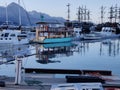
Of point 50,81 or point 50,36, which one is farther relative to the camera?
point 50,36

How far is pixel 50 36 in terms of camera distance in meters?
57.1

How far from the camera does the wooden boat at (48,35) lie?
2138 inches

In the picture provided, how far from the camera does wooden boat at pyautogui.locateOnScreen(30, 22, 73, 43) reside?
5430cm

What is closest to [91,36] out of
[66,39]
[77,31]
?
[77,31]

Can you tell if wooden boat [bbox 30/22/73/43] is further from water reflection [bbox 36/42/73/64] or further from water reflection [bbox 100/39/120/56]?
water reflection [bbox 36/42/73/64]

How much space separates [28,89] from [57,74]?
4502 mm

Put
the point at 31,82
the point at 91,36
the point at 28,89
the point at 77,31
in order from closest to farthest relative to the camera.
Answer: the point at 28,89 < the point at 31,82 < the point at 91,36 < the point at 77,31

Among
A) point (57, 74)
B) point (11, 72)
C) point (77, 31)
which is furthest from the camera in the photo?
point (77, 31)

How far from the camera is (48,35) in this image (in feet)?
186

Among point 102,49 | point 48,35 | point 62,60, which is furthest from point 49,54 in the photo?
point 48,35

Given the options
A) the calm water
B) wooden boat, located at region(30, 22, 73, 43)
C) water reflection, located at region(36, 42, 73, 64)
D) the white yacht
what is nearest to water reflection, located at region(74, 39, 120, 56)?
the calm water

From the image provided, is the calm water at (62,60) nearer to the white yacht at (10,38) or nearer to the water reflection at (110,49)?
the water reflection at (110,49)

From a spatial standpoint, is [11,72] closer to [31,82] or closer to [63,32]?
[31,82]

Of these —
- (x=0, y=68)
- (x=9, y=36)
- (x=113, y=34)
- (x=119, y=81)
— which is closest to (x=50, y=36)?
(x=9, y=36)
